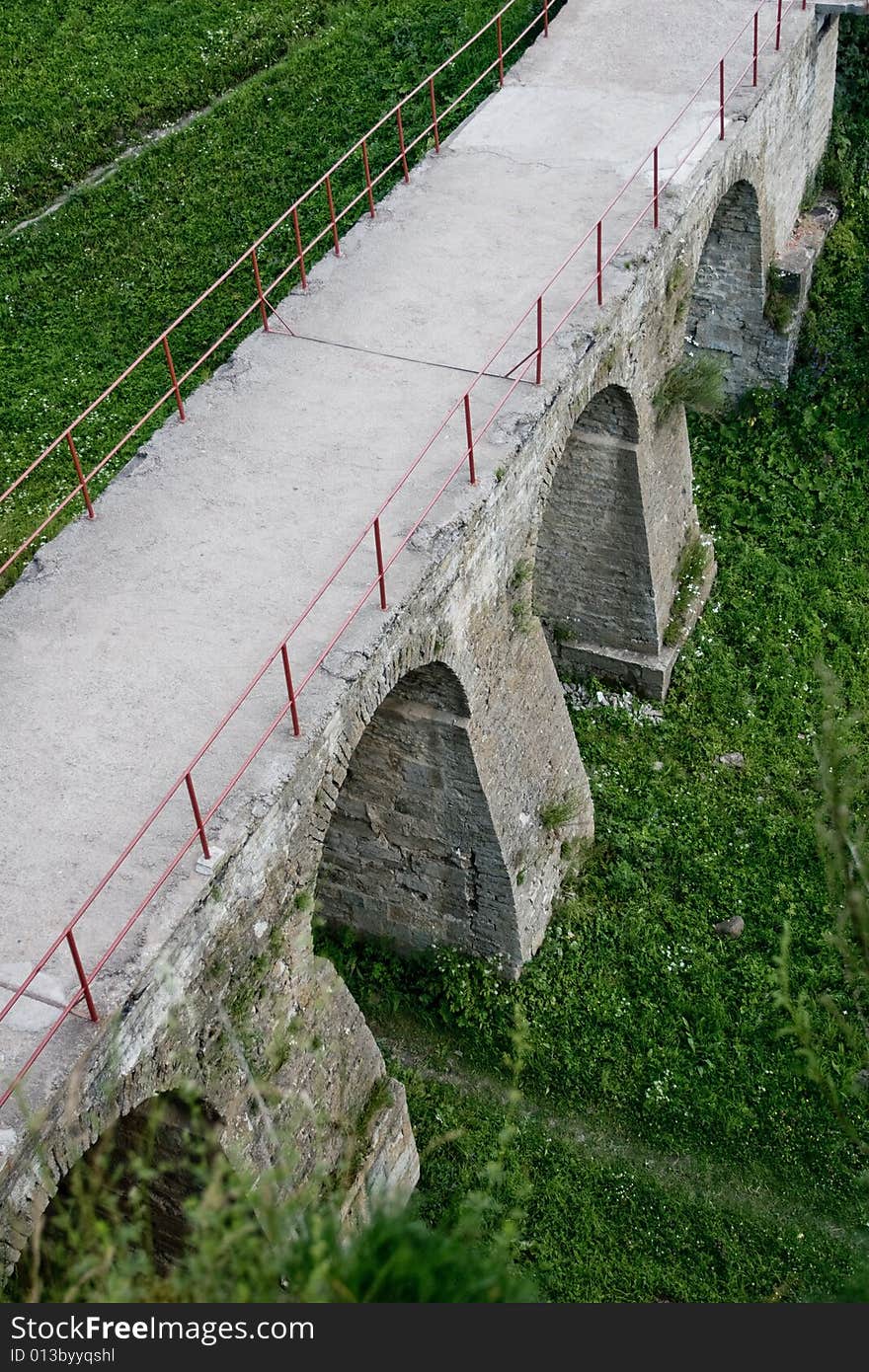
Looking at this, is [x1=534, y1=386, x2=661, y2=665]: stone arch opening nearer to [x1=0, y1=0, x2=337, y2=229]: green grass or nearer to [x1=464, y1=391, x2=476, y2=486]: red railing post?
[x1=464, y1=391, x2=476, y2=486]: red railing post

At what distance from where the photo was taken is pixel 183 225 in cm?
1802

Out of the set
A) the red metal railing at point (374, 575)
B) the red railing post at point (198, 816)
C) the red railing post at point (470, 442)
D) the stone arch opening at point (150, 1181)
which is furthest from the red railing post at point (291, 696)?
the red railing post at point (470, 442)

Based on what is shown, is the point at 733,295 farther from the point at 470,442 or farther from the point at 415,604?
the point at 415,604

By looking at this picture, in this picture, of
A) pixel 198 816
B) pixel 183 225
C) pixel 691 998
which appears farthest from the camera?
pixel 183 225

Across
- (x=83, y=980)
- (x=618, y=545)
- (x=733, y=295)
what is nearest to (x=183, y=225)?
(x=733, y=295)

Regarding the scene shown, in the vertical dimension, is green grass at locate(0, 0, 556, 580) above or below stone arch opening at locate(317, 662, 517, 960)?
above

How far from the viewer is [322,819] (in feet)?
28.4

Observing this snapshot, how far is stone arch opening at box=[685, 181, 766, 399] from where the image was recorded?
15.7 m

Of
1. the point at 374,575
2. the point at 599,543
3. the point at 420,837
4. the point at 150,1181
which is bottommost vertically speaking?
the point at 420,837

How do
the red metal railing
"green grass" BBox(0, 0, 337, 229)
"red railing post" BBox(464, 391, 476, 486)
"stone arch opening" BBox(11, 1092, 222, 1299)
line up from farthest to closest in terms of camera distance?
"green grass" BBox(0, 0, 337, 229) < "red railing post" BBox(464, 391, 476, 486) < "stone arch opening" BBox(11, 1092, 222, 1299) < the red metal railing

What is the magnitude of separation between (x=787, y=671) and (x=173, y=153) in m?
10.8

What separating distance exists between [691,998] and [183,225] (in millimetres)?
11772

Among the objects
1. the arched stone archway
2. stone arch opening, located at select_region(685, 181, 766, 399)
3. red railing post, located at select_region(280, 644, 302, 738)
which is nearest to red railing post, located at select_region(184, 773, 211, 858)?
red railing post, located at select_region(280, 644, 302, 738)

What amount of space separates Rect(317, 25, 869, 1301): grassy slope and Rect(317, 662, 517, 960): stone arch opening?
15.5 inches
